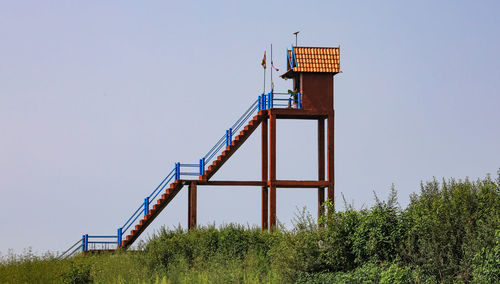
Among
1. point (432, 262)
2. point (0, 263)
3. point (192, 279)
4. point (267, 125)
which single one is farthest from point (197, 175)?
point (432, 262)

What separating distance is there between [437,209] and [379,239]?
183 centimetres

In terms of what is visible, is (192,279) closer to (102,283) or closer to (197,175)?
(102,283)

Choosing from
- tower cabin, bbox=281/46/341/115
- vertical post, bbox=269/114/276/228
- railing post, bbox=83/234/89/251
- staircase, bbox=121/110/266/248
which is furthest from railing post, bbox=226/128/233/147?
railing post, bbox=83/234/89/251

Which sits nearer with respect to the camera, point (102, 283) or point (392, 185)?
point (392, 185)

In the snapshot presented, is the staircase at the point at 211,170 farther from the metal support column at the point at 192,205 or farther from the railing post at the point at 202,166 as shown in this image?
the metal support column at the point at 192,205

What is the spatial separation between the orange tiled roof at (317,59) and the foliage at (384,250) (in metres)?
13.0

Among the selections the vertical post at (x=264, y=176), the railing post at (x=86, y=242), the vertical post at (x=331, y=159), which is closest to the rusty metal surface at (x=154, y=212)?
the railing post at (x=86, y=242)

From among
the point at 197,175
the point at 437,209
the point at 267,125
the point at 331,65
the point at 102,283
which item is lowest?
the point at 102,283

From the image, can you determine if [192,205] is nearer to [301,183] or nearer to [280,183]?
[280,183]

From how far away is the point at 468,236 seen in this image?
17.9 m

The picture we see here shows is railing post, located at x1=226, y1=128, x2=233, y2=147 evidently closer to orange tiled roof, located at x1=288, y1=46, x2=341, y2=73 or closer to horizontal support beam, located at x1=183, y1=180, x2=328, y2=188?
horizontal support beam, located at x1=183, y1=180, x2=328, y2=188

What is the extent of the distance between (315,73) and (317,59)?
81cm

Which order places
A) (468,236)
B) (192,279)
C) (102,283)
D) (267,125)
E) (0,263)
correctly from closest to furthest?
(468,236), (192,279), (102,283), (0,263), (267,125)

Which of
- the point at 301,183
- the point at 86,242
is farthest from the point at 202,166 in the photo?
the point at 86,242
